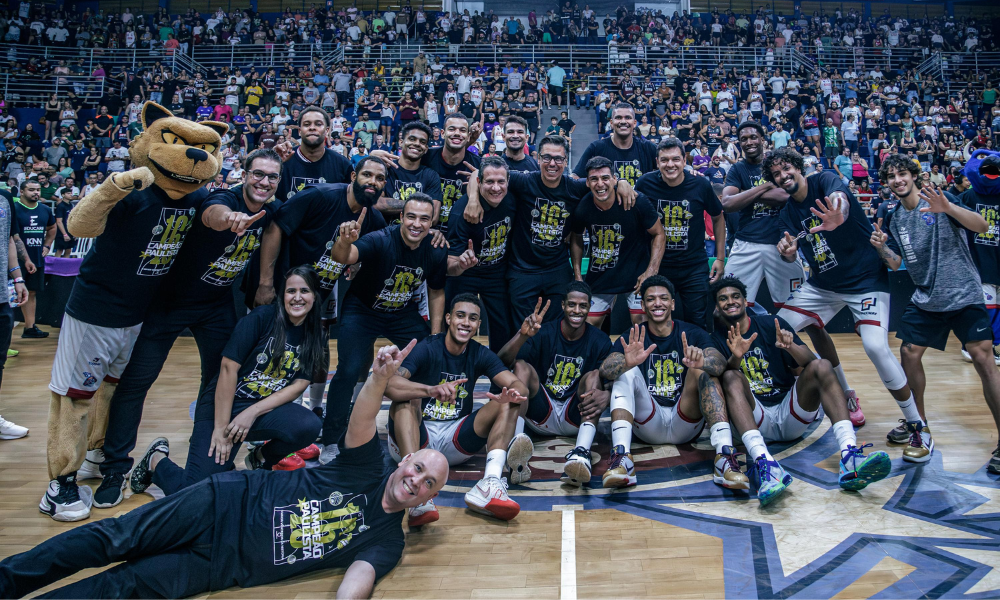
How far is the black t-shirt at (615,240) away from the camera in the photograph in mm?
5355

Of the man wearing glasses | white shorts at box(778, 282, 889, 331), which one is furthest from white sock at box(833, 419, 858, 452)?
the man wearing glasses

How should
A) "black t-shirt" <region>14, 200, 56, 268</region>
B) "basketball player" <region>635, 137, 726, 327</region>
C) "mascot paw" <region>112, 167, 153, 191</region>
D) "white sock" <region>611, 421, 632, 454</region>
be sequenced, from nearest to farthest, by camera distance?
"mascot paw" <region>112, 167, 153, 191</region> → "white sock" <region>611, 421, 632, 454</region> → "basketball player" <region>635, 137, 726, 327</region> → "black t-shirt" <region>14, 200, 56, 268</region>

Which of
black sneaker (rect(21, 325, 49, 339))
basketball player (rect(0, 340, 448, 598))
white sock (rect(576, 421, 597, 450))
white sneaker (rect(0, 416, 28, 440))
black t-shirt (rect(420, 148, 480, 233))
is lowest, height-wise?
black sneaker (rect(21, 325, 49, 339))

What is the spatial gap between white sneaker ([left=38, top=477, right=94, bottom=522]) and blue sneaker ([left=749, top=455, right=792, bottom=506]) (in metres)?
3.91

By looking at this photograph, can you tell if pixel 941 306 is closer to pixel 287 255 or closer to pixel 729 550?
pixel 729 550

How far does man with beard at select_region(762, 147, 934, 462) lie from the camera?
186 inches

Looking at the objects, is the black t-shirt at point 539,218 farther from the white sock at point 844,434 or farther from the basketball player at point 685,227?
the white sock at point 844,434

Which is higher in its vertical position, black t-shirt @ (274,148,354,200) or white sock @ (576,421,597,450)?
black t-shirt @ (274,148,354,200)

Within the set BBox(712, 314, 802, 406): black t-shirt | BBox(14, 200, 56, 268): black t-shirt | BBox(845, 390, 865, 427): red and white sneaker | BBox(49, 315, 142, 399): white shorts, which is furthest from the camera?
BBox(14, 200, 56, 268): black t-shirt

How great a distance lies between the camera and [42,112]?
18422mm

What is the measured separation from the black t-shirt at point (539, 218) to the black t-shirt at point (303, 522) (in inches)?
104

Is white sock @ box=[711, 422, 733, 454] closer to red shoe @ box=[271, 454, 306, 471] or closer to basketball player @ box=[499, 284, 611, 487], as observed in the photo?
basketball player @ box=[499, 284, 611, 487]

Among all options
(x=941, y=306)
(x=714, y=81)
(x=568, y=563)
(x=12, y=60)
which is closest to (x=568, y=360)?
(x=568, y=563)

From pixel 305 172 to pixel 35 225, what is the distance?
247 inches
